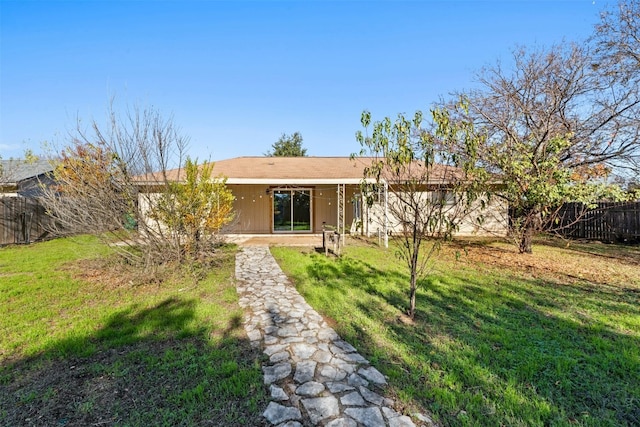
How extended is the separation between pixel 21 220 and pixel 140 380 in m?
13.9

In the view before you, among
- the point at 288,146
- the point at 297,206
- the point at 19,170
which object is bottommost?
the point at 297,206

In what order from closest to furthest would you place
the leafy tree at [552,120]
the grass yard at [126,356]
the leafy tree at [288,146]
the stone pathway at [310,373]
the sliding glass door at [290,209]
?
1. the stone pathway at [310,373]
2. the grass yard at [126,356]
3. the leafy tree at [552,120]
4. the sliding glass door at [290,209]
5. the leafy tree at [288,146]

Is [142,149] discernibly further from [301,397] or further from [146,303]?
[301,397]

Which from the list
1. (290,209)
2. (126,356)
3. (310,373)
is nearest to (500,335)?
(310,373)

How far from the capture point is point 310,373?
2959 mm

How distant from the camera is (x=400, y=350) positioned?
11.3ft

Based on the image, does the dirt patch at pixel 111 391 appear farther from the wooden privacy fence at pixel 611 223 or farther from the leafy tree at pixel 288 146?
the leafy tree at pixel 288 146

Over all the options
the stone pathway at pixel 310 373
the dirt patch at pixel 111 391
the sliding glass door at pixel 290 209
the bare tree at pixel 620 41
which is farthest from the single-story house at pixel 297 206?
the dirt patch at pixel 111 391

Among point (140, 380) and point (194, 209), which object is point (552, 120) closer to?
point (194, 209)

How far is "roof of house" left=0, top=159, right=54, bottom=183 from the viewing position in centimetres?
1397

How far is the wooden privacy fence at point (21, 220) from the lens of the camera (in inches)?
455

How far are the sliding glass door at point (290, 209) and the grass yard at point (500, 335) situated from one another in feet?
23.3

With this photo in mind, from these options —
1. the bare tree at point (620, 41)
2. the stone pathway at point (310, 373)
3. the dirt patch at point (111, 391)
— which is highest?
the bare tree at point (620, 41)

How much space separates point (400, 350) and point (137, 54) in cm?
1093
